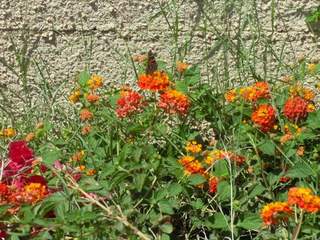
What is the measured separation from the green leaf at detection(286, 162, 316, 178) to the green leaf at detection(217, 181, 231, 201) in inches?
6.8

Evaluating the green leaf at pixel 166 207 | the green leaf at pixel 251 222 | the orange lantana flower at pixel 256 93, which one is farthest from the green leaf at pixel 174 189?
the orange lantana flower at pixel 256 93

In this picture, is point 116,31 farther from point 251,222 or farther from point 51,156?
point 251,222

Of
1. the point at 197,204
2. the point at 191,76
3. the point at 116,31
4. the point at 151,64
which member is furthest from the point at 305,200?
the point at 116,31

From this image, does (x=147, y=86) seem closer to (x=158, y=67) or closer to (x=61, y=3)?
(x=158, y=67)

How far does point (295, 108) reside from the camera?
2.61 meters

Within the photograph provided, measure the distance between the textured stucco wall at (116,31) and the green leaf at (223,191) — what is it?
0.90 metres

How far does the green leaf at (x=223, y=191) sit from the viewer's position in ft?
7.95

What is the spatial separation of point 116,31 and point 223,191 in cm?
105

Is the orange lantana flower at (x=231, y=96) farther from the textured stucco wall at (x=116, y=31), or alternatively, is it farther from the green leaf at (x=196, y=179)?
the textured stucco wall at (x=116, y=31)

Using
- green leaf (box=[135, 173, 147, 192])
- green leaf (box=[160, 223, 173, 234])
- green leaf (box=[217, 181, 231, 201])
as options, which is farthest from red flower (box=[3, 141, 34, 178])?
green leaf (box=[217, 181, 231, 201])

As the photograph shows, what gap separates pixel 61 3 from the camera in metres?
3.26

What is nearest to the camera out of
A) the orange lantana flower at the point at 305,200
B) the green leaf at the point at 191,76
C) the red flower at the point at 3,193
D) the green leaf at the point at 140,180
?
the orange lantana flower at the point at 305,200

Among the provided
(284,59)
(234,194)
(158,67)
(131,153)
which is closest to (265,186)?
(234,194)

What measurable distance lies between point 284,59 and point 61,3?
33.1 inches
